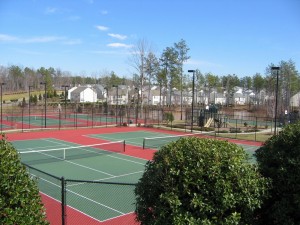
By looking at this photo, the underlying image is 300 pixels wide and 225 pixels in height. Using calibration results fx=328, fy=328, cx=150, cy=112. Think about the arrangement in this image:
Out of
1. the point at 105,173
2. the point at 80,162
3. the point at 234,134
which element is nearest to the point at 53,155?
the point at 80,162

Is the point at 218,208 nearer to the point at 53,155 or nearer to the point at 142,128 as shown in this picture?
the point at 53,155

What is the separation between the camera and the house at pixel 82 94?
106000mm

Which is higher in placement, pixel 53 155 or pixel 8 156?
pixel 8 156

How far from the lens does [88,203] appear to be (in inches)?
537

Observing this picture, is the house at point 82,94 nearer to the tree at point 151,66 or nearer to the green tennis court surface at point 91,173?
the tree at point 151,66

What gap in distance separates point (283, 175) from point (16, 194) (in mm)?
4193

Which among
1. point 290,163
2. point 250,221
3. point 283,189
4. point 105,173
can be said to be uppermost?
point 290,163

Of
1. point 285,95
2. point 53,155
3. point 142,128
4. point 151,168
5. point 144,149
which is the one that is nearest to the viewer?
point 151,168

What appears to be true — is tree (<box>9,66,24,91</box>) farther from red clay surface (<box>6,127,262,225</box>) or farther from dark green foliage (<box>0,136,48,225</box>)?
dark green foliage (<box>0,136,48,225</box>)

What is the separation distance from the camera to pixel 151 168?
213 inches

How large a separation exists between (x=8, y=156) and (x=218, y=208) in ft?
10.9

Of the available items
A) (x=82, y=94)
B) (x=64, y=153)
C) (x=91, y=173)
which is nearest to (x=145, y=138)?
(x=64, y=153)

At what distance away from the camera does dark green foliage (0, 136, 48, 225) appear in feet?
15.7

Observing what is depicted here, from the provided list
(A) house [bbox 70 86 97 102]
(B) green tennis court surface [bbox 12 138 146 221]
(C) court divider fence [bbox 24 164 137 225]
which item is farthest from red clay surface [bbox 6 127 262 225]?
(A) house [bbox 70 86 97 102]
